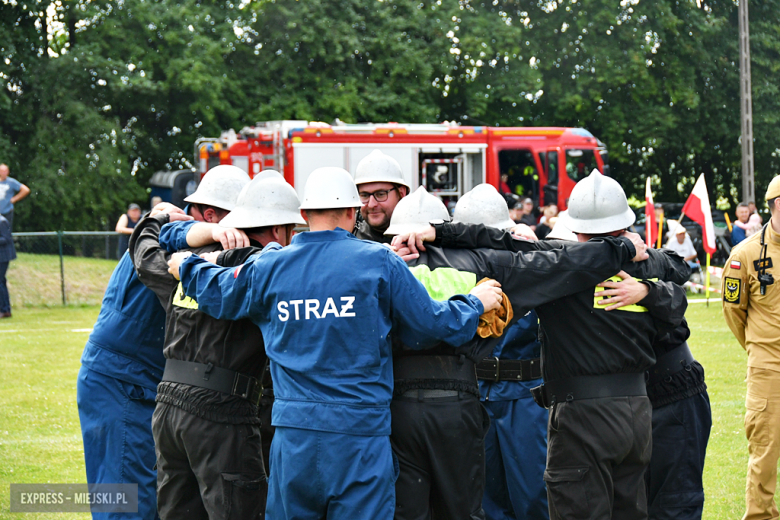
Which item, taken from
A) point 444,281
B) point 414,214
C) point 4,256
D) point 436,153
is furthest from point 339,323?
point 436,153

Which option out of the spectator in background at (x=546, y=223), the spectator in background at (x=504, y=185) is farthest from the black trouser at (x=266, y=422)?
the spectator in background at (x=504, y=185)

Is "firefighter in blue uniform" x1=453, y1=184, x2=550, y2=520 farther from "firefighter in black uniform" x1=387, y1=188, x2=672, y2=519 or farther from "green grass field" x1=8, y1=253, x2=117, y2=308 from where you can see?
"green grass field" x1=8, y1=253, x2=117, y2=308

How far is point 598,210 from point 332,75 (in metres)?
23.4

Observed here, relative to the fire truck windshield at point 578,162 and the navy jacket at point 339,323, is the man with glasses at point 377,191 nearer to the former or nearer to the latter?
the navy jacket at point 339,323

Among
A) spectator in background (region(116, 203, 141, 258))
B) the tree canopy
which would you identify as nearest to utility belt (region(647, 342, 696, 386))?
spectator in background (region(116, 203, 141, 258))

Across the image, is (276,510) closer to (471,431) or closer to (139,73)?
(471,431)

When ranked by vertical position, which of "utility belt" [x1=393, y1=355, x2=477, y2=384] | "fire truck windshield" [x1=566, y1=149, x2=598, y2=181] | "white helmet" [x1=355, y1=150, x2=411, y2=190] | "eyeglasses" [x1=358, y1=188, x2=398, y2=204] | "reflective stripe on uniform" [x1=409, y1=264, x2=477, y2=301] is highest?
"fire truck windshield" [x1=566, y1=149, x2=598, y2=181]

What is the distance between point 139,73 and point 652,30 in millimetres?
17749

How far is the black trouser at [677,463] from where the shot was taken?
4547 mm

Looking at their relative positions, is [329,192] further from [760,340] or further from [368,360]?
[760,340]

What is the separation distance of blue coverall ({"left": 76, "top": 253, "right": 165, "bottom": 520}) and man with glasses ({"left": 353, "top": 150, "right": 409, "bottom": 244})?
136 cm

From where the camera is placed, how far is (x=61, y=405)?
885 cm

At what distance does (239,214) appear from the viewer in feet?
14.1

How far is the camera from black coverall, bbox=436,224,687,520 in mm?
4004
